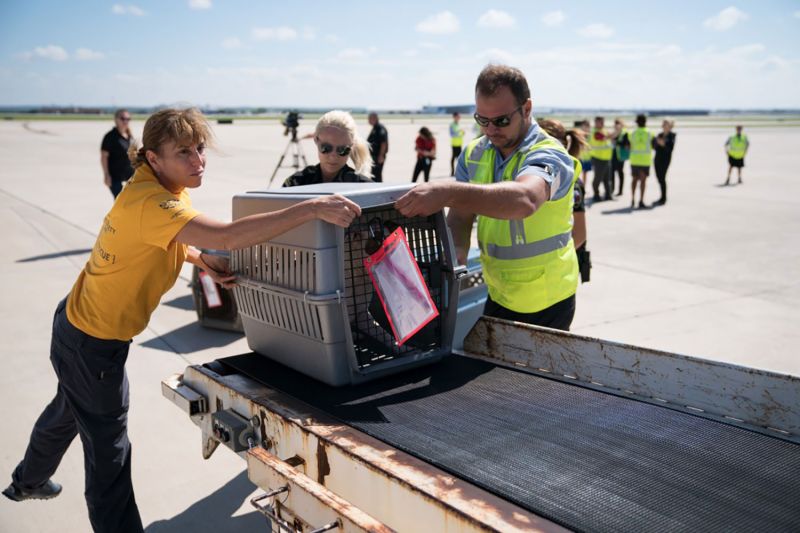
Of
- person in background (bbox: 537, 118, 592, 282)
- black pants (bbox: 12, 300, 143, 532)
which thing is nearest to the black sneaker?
black pants (bbox: 12, 300, 143, 532)

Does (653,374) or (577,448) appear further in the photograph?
(653,374)

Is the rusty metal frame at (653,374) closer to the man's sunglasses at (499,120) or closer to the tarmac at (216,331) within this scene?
the man's sunglasses at (499,120)

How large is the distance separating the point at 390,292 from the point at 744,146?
56.7 feet

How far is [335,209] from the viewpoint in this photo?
1860 millimetres

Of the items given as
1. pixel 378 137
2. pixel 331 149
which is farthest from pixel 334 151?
pixel 378 137

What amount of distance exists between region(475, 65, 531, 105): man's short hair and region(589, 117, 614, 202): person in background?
11.9 metres

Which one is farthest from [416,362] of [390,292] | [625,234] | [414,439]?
[625,234]

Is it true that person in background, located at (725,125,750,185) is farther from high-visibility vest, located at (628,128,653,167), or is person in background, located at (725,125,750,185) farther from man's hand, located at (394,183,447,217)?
man's hand, located at (394,183,447,217)

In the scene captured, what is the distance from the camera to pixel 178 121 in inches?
85.5

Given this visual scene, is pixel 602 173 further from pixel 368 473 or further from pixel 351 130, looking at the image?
pixel 368 473

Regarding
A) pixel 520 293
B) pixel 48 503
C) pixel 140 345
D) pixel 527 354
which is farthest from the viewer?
pixel 140 345

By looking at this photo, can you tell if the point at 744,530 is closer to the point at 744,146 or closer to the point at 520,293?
the point at 520,293

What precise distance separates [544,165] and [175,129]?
1290mm

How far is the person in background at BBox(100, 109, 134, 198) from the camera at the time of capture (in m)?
8.69
